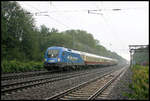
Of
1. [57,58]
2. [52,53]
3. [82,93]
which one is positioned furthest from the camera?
[52,53]

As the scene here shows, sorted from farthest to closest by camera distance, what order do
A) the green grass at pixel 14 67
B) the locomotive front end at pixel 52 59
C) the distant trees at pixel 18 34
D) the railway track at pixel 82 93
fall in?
the distant trees at pixel 18 34 → the green grass at pixel 14 67 → the locomotive front end at pixel 52 59 → the railway track at pixel 82 93

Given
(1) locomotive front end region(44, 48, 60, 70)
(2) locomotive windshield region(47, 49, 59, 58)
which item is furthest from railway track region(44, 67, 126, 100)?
(2) locomotive windshield region(47, 49, 59, 58)

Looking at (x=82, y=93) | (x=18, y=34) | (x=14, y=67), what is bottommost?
(x=82, y=93)

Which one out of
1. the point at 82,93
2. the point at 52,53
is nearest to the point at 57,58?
the point at 52,53

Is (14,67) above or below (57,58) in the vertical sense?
below

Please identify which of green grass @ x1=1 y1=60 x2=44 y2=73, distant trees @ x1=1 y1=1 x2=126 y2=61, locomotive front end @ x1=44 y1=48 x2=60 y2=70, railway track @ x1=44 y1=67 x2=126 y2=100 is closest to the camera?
railway track @ x1=44 y1=67 x2=126 y2=100

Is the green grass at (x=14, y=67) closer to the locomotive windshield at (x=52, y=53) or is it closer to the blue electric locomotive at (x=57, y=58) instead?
the blue electric locomotive at (x=57, y=58)

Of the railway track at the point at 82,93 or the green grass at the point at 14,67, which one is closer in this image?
the railway track at the point at 82,93

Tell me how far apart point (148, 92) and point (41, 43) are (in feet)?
154

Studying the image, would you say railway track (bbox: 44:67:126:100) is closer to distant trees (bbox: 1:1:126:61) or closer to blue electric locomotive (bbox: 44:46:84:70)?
blue electric locomotive (bbox: 44:46:84:70)

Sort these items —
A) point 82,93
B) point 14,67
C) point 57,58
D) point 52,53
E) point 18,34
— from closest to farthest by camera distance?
1. point 82,93
2. point 57,58
3. point 52,53
4. point 14,67
5. point 18,34

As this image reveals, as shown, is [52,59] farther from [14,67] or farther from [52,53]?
[14,67]

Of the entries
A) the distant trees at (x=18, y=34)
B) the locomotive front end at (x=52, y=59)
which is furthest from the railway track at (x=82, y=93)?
the distant trees at (x=18, y=34)

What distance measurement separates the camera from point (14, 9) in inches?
1727
